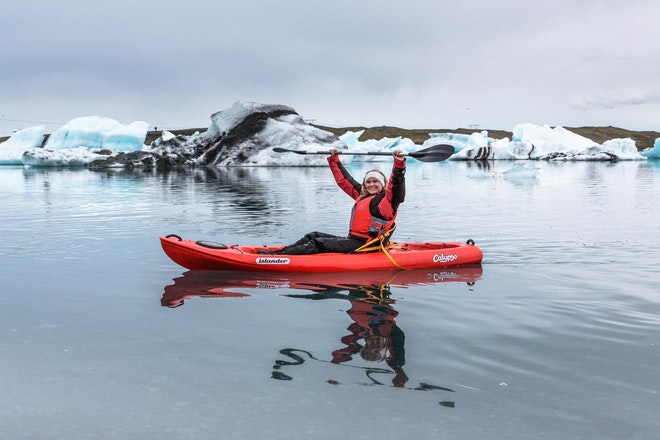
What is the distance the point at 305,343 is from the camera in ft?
17.8

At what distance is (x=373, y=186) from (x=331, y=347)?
4.06 metres

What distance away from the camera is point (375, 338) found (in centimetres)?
563

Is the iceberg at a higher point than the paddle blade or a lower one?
higher

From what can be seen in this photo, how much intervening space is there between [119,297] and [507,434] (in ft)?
16.8

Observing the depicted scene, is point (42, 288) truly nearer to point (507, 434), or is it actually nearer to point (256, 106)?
point (507, 434)

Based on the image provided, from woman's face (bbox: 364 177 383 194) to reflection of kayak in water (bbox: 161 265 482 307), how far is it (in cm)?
118

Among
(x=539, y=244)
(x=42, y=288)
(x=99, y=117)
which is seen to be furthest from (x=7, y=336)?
(x=99, y=117)

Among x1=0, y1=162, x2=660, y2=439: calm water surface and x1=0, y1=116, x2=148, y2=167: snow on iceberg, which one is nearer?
x1=0, y1=162, x2=660, y2=439: calm water surface

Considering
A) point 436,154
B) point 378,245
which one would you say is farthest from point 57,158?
point 378,245

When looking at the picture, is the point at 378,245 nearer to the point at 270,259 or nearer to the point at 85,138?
the point at 270,259

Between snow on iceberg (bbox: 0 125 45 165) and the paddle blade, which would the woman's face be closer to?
the paddle blade

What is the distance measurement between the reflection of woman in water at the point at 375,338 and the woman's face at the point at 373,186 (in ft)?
7.43

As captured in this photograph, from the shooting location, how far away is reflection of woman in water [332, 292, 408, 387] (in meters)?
4.92

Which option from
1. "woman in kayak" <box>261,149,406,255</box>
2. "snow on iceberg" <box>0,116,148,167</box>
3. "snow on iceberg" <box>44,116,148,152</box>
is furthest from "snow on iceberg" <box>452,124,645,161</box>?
"woman in kayak" <box>261,149,406,255</box>
